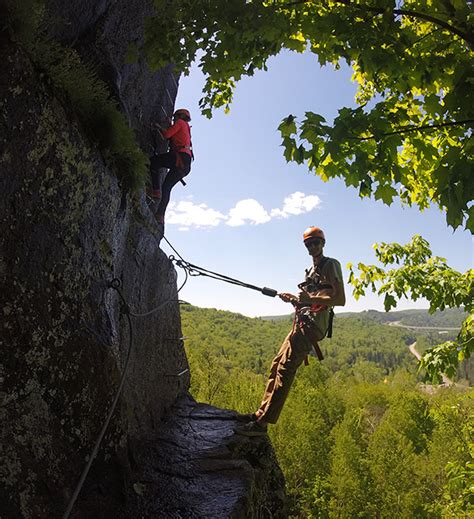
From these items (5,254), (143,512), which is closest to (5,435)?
(5,254)

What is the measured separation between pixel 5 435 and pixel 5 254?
109 centimetres

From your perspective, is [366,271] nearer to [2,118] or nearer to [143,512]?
[143,512]

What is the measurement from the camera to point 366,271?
6.40 metres

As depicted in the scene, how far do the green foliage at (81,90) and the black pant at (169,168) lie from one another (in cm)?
260

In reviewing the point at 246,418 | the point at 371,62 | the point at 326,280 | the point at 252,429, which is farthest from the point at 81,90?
the point at 246,418

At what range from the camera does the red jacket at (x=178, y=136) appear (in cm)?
690

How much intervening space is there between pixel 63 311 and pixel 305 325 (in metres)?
3.86

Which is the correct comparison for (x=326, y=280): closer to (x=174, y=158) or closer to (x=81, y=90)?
(x=174, y=158)

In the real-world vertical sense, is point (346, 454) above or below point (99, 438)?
below

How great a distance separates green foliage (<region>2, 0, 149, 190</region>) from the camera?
100.0 inches

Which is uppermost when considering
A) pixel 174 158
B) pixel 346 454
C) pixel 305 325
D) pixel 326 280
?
pixel 174 158

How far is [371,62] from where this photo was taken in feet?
10.1

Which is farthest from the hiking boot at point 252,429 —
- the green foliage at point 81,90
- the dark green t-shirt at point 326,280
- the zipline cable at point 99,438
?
the green foliage at point 81,90

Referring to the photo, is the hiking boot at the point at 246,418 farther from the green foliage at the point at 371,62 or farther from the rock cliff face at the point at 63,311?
the green foliage at the point at 371,62
